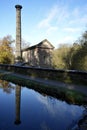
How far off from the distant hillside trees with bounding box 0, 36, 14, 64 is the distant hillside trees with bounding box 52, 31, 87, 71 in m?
17.6

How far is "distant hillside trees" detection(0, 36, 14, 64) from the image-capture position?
147 feet

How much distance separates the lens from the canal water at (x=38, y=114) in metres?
6.66

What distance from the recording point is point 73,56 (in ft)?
83.2

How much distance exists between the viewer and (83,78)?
1312cm

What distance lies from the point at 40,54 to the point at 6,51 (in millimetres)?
8233

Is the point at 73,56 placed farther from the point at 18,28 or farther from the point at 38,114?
the point at 38,114

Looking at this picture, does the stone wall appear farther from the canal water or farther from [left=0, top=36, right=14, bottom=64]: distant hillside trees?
[left=0, top=36, right=14, bottom=64]: distant hillside trees

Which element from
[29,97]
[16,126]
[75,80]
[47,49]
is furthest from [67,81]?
[47,49]

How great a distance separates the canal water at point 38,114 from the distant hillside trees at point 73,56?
13.1 m

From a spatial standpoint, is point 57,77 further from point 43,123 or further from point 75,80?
point 43,123

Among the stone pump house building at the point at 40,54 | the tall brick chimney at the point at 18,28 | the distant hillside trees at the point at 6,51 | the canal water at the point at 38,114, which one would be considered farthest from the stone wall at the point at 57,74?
the stone pump house building at the point at 40,54

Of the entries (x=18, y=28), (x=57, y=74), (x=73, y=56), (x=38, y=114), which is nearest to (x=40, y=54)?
(x=18, y=28)

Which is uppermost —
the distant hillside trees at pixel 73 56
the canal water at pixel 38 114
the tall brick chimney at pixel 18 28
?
the tall brick chimney at pixel 18 28

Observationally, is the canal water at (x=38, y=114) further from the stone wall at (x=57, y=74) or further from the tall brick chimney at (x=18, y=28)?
the tall brick chimney at (x=18, y=28)
